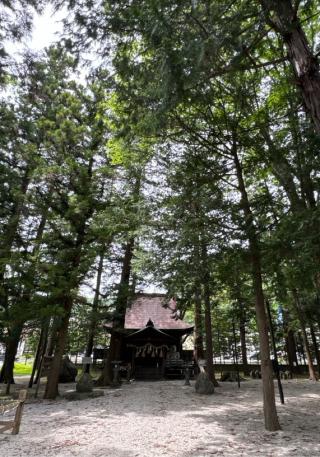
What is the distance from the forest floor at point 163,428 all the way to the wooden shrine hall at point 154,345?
664cm

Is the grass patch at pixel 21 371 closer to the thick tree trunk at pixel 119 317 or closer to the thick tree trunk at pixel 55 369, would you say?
the thick tree trunk at pixel 119 317

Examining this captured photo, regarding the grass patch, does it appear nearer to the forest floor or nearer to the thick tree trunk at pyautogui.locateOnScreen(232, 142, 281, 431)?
the forest floor

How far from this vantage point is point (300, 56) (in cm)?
450

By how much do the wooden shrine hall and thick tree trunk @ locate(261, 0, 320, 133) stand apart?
1346 centimetres

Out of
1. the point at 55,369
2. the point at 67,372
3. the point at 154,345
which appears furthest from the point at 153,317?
the point at 55,369

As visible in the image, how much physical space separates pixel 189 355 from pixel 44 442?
1574 cm

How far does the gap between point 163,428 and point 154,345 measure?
38.2 ft

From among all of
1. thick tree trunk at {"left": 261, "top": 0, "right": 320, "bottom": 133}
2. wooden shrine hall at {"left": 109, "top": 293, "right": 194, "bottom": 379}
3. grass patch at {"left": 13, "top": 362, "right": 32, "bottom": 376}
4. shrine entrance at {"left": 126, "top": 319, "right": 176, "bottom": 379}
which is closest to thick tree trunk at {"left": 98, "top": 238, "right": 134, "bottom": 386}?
wooden shrine hall at {"left": 109, "top": 293, "right": 194, "bottom": 379}

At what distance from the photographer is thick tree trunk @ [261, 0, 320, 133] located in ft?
13.9

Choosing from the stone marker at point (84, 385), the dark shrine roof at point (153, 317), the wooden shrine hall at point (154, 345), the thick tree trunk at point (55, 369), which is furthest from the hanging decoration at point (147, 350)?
the thick tree trunk at point (55, 369)

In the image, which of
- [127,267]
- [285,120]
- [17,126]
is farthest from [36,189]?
[285,120]

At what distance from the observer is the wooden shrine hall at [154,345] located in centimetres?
1720

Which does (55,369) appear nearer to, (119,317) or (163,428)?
(119,317)

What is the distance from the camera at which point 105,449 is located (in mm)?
5156
